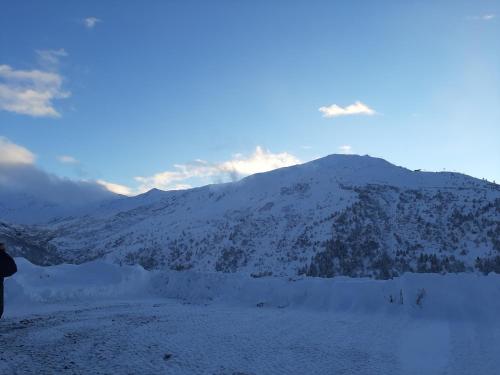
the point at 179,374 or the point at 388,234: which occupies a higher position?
the point at 388,234

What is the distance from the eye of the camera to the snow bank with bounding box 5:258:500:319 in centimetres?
1302

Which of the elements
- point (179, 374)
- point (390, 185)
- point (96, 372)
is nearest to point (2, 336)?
point (96, 372)

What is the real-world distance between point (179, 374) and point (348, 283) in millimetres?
9130

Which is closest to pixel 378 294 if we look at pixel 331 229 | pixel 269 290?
pixel 269 290

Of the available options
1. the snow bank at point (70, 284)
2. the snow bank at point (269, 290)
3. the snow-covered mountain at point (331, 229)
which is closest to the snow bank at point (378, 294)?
the snow bank at point (269, 290)

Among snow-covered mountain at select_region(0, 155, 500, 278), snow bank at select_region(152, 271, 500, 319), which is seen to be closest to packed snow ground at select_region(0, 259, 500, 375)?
snow bank at select_region(152, 271, 500, 319)

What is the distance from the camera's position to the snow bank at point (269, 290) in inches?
513

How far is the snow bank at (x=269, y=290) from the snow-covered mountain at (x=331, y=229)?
15.2 metres

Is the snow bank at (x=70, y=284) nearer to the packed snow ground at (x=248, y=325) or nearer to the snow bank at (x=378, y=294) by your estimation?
the packed snow ground at (x=248, y=325)

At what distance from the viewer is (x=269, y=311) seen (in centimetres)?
1393

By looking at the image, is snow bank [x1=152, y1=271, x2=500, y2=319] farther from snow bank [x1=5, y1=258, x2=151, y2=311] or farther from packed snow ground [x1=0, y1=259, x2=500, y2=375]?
snow bank [x1=5, y1=258, x2=151, y2=311]

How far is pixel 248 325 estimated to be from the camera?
11.2 metres

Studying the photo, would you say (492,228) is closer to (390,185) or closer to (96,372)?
(390,185)

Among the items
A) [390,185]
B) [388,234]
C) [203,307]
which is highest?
[390,185]
